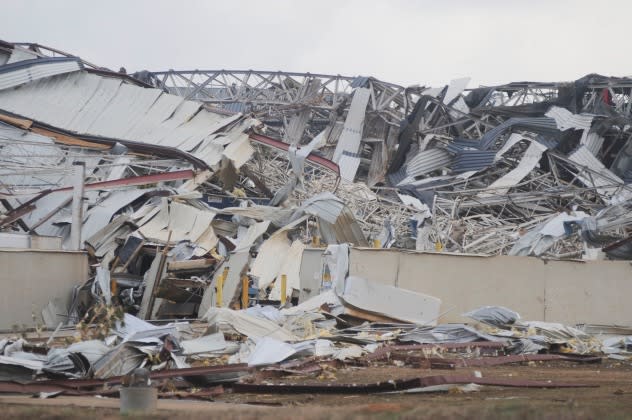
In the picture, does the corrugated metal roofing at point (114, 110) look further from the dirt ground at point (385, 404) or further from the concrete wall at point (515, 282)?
the dirt ground at point (385, 404)

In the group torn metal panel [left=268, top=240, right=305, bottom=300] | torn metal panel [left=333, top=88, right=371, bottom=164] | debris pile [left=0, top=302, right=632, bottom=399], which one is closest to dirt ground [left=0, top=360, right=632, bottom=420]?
debris pile [left=0, top=302, right=632, bottom=399]

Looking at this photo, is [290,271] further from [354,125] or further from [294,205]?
[354,125]

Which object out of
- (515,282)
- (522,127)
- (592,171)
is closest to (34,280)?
(515,282)

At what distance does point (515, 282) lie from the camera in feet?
61.4

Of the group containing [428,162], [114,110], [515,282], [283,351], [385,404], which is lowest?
[385,404]

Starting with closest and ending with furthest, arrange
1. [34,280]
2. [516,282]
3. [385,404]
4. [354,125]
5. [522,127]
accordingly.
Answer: [385,404]
[516,282]
[34,280]
[522,127]
[354,125]

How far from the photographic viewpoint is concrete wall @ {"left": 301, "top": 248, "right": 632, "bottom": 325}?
60.8ft

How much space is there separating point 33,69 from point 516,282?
2091 cm

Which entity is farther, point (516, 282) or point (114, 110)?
point (114, 110)

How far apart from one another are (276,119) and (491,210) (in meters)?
15.6

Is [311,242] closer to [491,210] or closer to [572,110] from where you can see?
[491,210]

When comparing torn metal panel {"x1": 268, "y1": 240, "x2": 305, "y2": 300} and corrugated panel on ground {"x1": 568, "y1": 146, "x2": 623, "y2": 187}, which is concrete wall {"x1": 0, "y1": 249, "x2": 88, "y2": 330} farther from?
corrugated panel on ground {"x1": 568, "y1": 146, "x2": 623, "y2": 187}

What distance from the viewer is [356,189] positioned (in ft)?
110

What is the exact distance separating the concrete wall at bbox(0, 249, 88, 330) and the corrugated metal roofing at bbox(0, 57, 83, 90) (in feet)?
48.7
